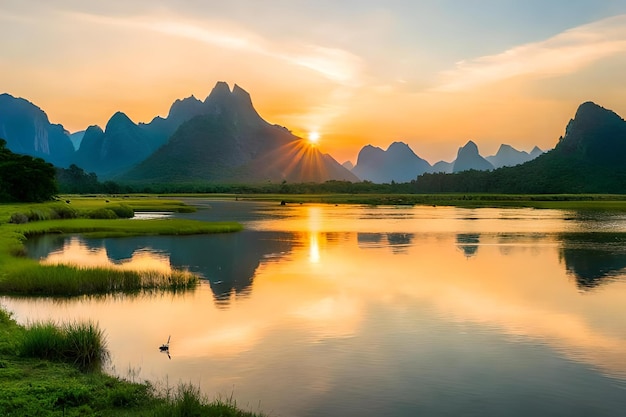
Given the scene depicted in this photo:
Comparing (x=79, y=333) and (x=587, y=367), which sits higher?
(x=79, y=333)

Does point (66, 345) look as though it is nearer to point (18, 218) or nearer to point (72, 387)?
point (72, 387)

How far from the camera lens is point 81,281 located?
26.6 meters

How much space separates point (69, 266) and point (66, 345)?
15.1 meters

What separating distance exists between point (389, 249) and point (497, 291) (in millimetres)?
17862

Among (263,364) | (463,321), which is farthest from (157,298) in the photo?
(463,321)

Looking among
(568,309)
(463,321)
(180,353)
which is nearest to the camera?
(180,353)

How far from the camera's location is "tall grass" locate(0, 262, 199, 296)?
2586 cm

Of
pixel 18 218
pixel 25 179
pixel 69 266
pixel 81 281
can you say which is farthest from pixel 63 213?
pixel 81 281

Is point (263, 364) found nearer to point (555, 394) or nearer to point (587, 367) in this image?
point (555, 394)

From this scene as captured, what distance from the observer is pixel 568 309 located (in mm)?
24984

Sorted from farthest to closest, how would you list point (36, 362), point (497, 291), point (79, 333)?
point (497, 291) < point (79, 333) < point (36, 362)

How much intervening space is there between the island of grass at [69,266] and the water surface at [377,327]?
1.69 metres

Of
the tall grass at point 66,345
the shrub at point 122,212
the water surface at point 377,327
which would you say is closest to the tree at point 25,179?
the shrub at point 122,212

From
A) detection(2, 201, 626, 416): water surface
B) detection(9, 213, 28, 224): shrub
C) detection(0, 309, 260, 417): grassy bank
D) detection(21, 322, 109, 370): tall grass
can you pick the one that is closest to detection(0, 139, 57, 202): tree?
detection(9, 213, 28, 224): shrub
